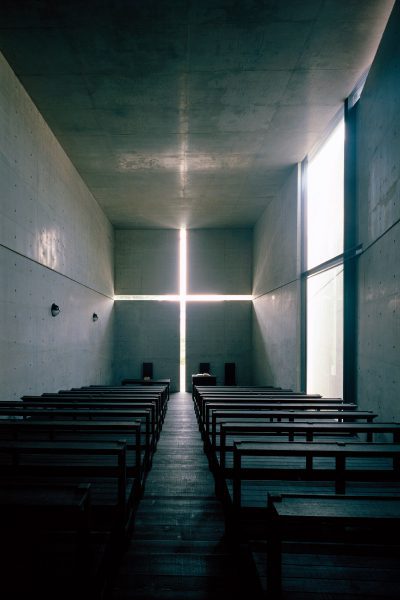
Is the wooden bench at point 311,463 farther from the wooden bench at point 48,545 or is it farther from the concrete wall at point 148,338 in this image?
the concrete wall at point 148,338

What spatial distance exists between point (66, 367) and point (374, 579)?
5.64 m

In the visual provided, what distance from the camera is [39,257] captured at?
5.02 m

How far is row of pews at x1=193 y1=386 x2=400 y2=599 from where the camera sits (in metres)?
1.18

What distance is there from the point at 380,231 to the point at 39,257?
4317mm

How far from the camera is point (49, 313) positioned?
5414 millimetres

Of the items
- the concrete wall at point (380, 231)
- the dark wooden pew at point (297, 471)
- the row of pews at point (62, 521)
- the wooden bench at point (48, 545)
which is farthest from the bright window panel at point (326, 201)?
the wooden bench at point (48, 545)

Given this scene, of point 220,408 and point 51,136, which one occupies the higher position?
point 51,136

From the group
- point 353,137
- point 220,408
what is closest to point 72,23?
point 353,137

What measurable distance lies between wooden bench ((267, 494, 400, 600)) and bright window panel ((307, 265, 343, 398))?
3.84 metres

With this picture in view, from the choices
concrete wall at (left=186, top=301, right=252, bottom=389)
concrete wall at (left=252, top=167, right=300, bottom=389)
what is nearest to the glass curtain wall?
concrete wall at (left=252, top=167, right=300, bottom=389)

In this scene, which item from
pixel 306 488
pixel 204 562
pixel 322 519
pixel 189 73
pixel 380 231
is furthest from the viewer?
pixel 189 73

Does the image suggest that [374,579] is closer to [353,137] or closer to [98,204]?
[353,137]

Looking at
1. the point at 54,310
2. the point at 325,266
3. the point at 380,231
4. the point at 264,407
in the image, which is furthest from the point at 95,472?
the point at 325,266

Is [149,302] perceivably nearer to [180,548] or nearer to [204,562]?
[180,548]
